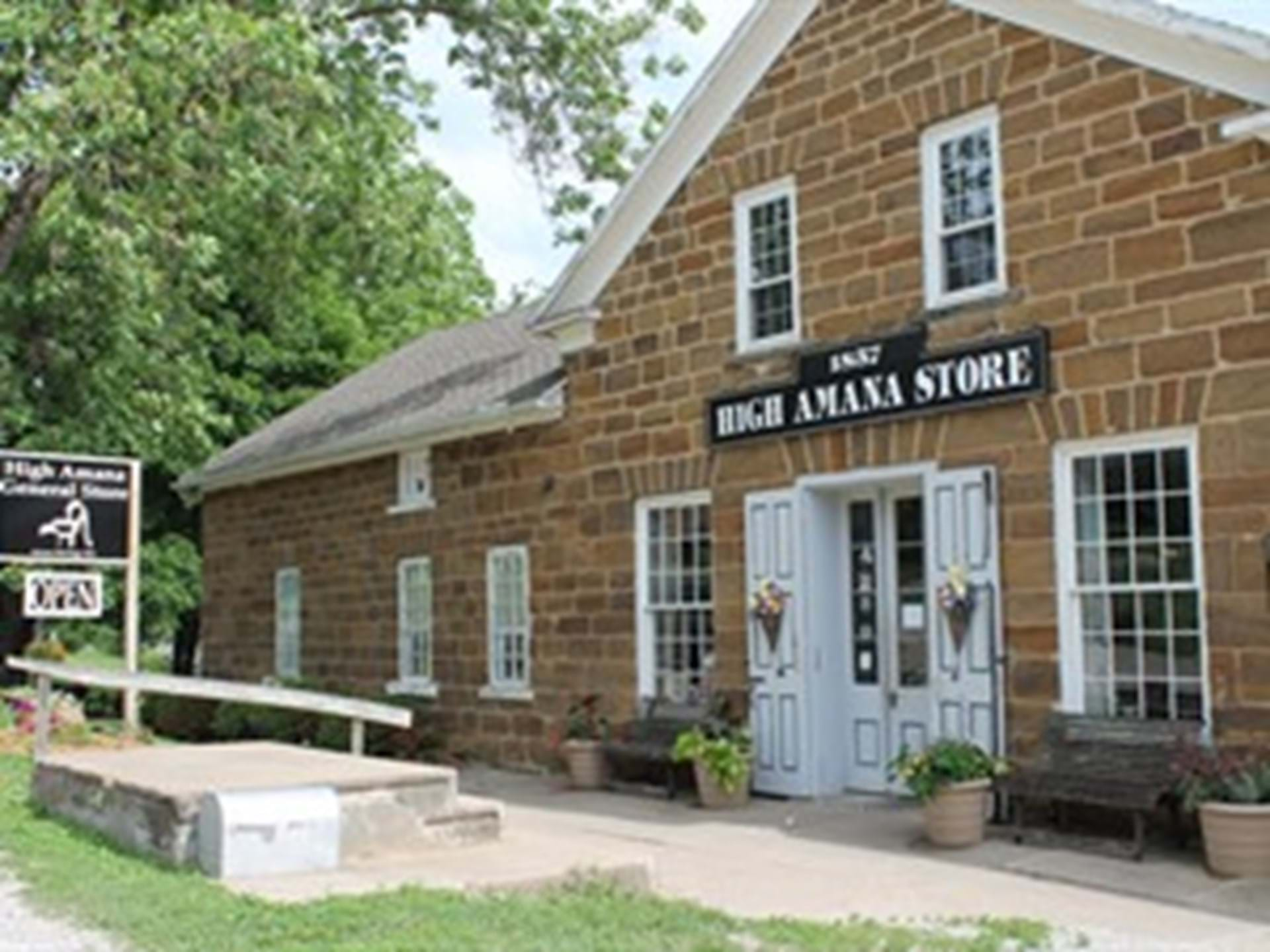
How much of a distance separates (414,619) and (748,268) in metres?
6.70

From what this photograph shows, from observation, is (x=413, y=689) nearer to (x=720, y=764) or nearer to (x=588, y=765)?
(x=588, y=765)

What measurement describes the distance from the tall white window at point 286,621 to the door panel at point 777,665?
30.5 feet

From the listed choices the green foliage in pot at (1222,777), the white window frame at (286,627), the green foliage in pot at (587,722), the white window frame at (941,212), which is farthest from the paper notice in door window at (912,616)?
the white window frame at (286,627)

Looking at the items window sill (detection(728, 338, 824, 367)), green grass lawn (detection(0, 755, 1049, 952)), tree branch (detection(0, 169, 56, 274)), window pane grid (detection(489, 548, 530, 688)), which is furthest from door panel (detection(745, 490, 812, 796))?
tree branch (detection(0, 169, 56, 274))

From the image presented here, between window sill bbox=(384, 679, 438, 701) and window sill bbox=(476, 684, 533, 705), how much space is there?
101 centimetres

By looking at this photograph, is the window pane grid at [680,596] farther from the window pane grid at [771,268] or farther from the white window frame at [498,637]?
the white window frame at [498,637]

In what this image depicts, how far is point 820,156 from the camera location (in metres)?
12.6

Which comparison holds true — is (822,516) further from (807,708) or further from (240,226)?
(240,226)

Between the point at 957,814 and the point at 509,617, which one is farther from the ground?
the point at 509,617

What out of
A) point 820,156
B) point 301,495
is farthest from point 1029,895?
point 301,495

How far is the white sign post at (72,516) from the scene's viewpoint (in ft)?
48.0

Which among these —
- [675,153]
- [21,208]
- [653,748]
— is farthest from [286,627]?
[675,153]

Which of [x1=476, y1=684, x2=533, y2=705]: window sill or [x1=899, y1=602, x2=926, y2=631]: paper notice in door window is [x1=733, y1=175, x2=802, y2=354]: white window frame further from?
[x1=476, y1=684, x2=533, y2=705]: window sill

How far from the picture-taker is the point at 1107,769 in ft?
32.0
